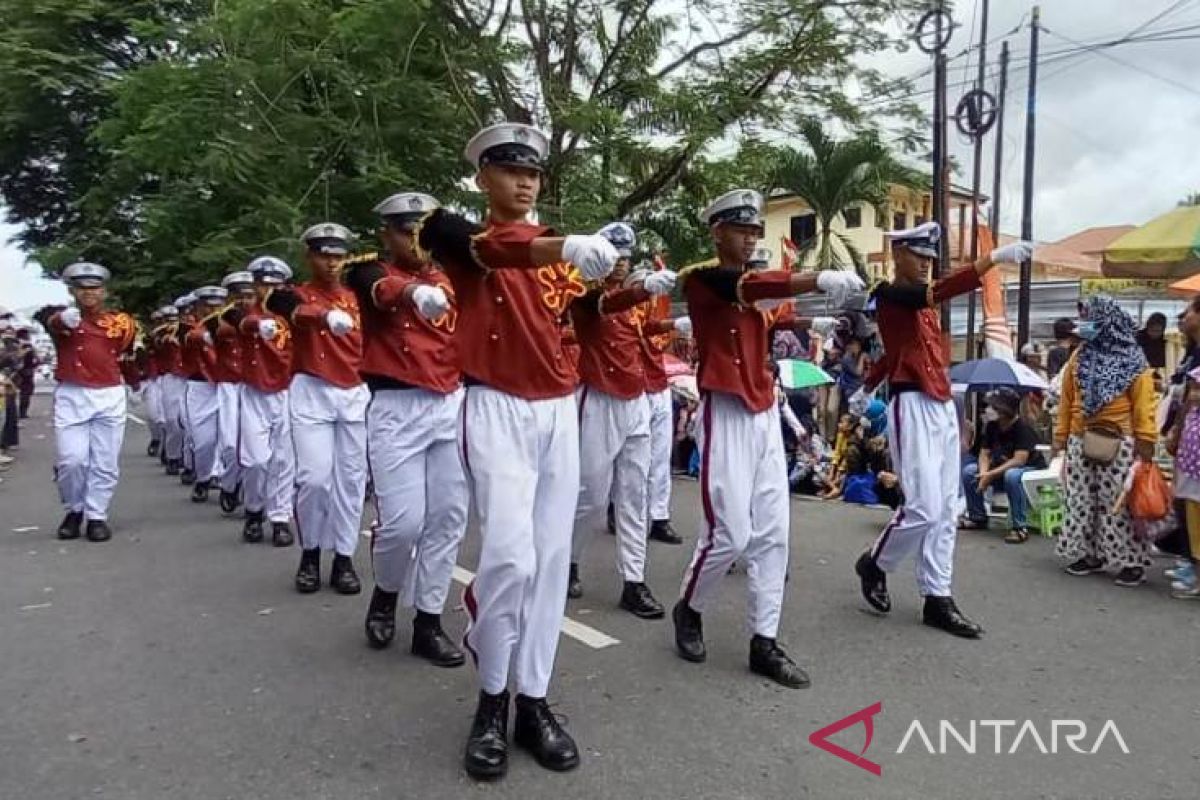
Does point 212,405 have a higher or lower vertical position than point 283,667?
higher

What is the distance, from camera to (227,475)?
9.56 m

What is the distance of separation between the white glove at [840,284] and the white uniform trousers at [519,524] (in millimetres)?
1115

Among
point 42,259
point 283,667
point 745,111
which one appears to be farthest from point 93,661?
point 42,259

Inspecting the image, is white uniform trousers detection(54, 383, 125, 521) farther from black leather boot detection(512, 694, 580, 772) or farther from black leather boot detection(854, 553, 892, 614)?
black leather boot detection(854, 553, 892, 614)

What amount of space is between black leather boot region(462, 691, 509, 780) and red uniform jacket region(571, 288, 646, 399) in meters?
2.70

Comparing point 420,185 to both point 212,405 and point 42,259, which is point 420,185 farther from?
point 42,259

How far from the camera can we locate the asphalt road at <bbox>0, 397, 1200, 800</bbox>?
11.4 feet

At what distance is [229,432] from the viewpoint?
9406mm

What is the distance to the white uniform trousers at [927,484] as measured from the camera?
5301 millimetres

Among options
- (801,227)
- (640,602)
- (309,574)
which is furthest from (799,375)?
(801,227)

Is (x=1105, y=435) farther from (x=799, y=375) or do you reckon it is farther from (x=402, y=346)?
(x=402, y=346)

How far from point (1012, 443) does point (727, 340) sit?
4.58m

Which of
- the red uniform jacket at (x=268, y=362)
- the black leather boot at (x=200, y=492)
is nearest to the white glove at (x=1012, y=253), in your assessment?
the red uniform jacket at (x=268, y=362)

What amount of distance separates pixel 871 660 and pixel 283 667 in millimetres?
2726
